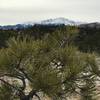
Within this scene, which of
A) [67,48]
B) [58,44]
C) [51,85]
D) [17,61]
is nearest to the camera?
[51,85]

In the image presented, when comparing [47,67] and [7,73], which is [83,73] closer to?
[47,67]

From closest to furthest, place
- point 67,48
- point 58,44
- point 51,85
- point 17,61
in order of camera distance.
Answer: point 51,85 → point 17,61 → point 67,48 → point 58,44

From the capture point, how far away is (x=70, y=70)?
7430 mm

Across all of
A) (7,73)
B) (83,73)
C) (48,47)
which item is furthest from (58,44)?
(7,73)

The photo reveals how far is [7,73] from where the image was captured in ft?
24.7

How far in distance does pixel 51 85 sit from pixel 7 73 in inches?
39.6

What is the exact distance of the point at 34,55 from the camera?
756cm

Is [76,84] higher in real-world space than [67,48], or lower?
lower

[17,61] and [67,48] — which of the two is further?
[67,48]

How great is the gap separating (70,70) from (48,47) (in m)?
1.03

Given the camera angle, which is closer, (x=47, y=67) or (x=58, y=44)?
(x=47, y=67)

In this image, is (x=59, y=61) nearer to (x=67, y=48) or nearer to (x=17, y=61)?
→ (x=67, y=48)

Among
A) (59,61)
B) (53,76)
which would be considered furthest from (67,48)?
(53,76)

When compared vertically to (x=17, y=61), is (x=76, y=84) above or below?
below
